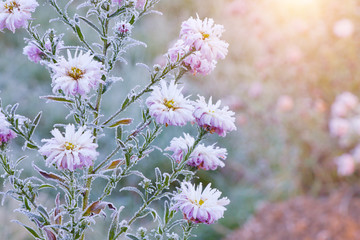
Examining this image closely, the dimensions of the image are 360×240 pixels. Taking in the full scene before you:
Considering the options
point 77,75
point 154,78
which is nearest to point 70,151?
point 77,75

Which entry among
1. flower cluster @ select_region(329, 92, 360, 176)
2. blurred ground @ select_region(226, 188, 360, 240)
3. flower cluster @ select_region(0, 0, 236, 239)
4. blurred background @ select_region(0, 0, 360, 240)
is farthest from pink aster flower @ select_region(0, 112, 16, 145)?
flower cluster @ select_region(329, 92, 360, 176)

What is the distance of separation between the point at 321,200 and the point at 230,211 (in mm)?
574

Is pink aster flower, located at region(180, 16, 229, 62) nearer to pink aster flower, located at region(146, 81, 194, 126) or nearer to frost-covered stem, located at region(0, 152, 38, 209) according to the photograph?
pink aster flower, located at region(146, 81, 194, 126)

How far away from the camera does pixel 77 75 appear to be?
0.76 m

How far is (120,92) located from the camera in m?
3.46

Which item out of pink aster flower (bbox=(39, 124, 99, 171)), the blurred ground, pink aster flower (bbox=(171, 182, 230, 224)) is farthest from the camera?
the blurred ground

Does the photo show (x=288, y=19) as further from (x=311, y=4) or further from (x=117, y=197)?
(x=117, y=197)

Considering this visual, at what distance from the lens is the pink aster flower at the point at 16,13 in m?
0.81

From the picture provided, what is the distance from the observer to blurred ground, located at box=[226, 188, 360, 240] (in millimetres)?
2662

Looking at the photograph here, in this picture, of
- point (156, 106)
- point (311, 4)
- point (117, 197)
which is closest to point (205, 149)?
point (156, 106)

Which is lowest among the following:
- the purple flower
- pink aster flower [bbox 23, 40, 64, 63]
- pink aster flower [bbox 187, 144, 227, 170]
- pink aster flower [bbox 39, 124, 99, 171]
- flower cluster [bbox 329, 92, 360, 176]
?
pink aster flower [bbox 39, 124, 99, 171]

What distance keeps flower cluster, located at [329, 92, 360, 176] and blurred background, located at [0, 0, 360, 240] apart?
113mm

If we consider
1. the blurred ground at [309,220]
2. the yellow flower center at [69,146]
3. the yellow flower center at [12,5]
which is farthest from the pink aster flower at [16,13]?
the blurred ground at [309,220]

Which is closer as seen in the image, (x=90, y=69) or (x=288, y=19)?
(x=90, y=69)
